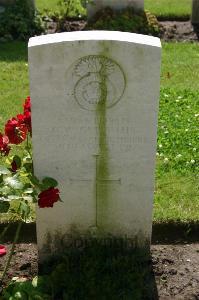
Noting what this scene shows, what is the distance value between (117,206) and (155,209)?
2.76 ft

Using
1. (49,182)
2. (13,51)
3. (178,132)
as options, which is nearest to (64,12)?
(13,51)

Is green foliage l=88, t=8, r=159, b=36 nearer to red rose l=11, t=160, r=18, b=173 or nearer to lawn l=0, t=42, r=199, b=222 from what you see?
lawn l=0, t=42, r=199, b=222

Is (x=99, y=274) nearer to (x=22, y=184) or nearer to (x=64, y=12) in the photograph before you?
(x=22, y=184)

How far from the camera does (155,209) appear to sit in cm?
474

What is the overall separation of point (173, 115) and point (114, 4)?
3.76 metres

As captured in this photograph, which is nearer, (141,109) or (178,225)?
(141,109)

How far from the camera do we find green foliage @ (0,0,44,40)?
9.52 metres

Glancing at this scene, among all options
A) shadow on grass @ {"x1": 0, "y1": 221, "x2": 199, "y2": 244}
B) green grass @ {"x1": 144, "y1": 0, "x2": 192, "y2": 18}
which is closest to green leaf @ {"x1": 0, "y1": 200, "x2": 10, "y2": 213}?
shadow on grass @ {"x1": 0, "y1": 221, "x2": 199, "y2": 244}

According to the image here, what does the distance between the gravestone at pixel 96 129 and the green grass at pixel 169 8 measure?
758 centimetres

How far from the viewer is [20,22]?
948 centimetres

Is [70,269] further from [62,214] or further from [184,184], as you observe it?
[184,184]

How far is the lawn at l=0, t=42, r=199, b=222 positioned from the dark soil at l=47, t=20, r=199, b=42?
19.7 inches

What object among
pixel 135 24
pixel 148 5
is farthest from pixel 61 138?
pixel 148 5

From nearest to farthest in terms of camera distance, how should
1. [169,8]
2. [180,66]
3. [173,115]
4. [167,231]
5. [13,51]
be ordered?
→ [167,231]
[173,115]
[180,66]
[13,51]
[169,8]
